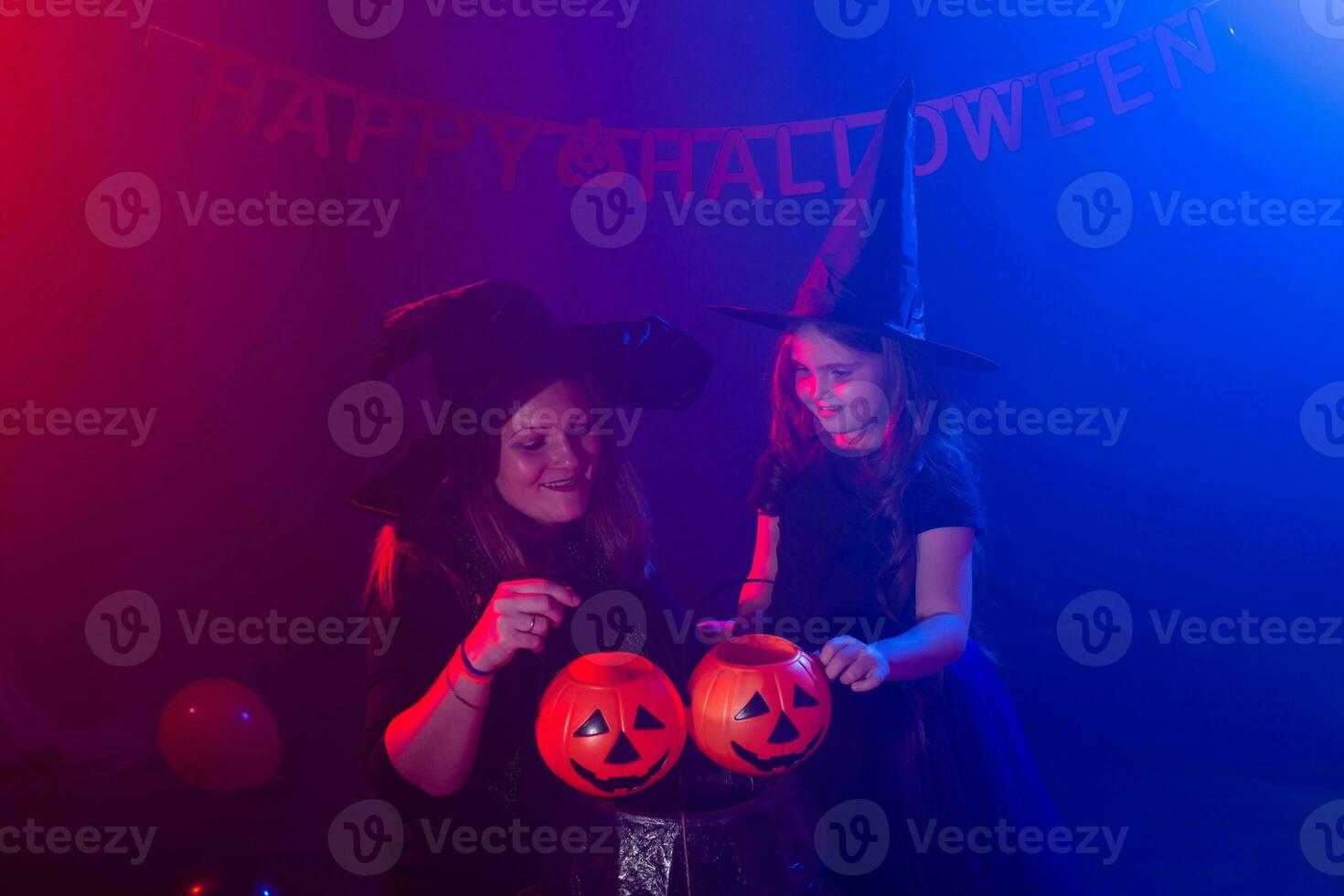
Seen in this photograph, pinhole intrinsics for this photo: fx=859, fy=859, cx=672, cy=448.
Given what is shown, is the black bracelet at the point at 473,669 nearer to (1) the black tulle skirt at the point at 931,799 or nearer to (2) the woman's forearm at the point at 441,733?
(2) the woman's forearm at the point at 441,733

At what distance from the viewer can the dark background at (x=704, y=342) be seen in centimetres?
258

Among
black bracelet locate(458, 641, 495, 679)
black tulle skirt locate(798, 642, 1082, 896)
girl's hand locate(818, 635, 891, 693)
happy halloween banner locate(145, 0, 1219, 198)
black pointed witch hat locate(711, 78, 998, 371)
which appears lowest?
black tulle skirt locate(798, 642, 1082, 896)

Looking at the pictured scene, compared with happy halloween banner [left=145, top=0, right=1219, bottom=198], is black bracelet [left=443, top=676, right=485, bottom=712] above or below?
below

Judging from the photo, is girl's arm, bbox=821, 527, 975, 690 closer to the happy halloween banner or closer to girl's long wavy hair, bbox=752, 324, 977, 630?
girl's long wavy hair, bbox=752, 324, 977, 630

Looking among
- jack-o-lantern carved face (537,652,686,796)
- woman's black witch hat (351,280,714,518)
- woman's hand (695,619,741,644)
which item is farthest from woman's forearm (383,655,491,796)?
woman's hand (695,619,741,644)

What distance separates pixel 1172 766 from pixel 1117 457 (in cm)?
108

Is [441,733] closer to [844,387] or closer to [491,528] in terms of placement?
[491,528]

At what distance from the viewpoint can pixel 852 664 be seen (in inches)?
72.1

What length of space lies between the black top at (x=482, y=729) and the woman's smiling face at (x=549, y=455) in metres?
0.17

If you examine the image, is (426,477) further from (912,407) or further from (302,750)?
(302,750)

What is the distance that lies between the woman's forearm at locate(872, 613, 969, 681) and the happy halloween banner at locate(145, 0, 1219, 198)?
136cm

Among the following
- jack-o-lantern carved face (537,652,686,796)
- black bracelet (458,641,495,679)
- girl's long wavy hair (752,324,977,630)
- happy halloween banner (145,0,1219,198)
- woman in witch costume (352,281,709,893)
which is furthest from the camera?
happy halloween banner (145,0,1219,198)

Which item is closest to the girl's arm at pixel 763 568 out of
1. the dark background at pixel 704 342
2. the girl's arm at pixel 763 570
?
the girl's arm at pixel 763 570

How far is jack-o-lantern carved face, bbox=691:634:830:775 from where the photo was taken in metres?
1.73
